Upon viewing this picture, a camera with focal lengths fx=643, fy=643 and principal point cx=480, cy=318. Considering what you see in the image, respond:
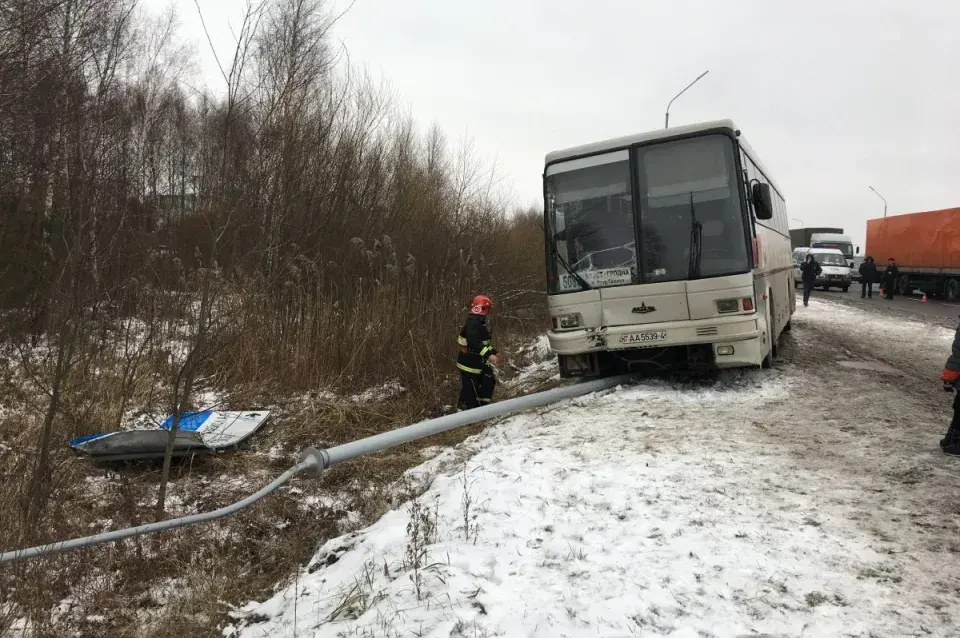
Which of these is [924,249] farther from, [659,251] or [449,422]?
[449,422]

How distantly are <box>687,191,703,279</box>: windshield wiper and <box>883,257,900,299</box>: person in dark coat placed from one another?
23693 mm

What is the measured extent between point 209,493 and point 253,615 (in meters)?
2.59

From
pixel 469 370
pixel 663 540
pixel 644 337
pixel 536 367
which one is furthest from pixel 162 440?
pixel 536 367

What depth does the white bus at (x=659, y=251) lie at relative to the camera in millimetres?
7406

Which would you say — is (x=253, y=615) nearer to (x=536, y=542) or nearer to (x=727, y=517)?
(x=536, y=542)

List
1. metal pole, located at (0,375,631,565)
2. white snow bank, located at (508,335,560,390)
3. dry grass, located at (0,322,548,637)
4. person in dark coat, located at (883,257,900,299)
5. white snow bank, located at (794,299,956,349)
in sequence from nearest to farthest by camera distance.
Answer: metal pole, located at (0,375,631,565) < dry grass, located at (0,322,548,637) < white snow bank, located at (508,335,560,390) < white snow bank, located at (794,299,956,349) < person in dark coat, located at (883,257,900,299)

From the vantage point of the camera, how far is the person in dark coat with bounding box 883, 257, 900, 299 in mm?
26508

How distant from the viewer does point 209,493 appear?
19.6 ft

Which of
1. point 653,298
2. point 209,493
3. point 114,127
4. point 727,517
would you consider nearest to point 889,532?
point 727,517

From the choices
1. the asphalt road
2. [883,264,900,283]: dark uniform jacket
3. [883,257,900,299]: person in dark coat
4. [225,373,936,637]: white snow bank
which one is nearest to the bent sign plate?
[225,373,936,637]: white snow bank

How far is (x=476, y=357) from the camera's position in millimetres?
7855

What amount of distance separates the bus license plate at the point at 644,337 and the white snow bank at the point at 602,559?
2227 mm

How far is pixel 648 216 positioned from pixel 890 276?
24.1 metres

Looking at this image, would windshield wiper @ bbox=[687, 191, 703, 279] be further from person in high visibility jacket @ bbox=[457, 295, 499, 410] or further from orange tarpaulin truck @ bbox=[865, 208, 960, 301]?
orange tarpaulin truck @ bbox=[865, 208, 960, 301]
